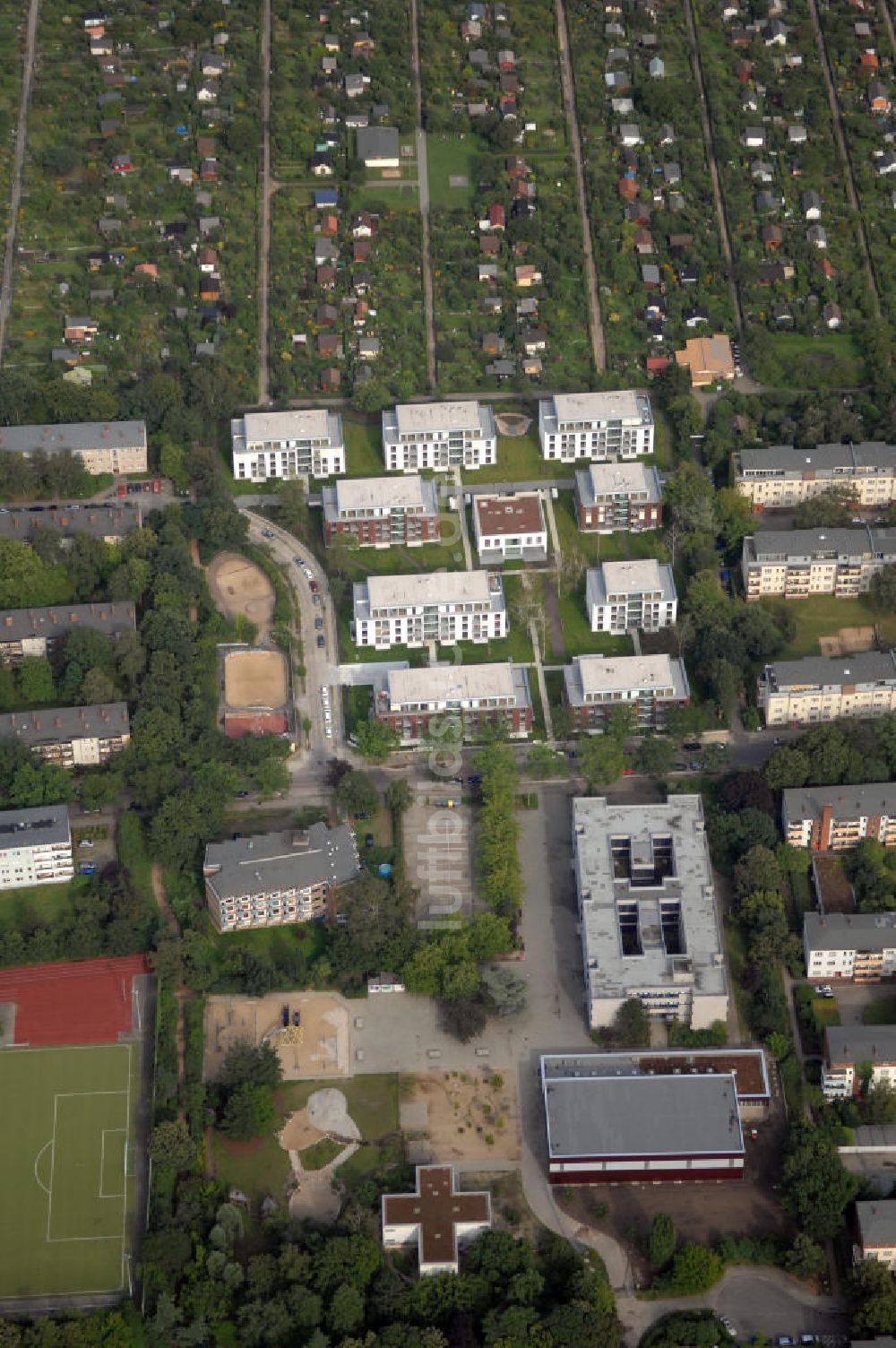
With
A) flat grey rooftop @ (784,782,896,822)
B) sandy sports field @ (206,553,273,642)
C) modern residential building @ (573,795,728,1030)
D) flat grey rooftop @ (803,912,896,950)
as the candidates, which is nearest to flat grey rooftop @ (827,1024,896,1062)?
flat grey rooftop @ (803,912,896,950)

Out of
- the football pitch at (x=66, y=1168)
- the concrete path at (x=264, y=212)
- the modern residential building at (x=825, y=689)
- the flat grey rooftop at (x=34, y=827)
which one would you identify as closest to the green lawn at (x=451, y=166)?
the concrete path at (x=264, y=212)

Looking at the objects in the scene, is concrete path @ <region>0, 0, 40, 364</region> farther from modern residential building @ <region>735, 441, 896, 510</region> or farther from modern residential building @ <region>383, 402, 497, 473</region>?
modern residential building @ <region>735, 441, 896, 510</region>

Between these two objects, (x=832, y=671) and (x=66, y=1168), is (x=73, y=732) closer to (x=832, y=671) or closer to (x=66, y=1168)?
(x=66, y=1168)

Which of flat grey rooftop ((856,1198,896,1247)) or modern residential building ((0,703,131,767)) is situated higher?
modern residential building ((0,703,131,767))

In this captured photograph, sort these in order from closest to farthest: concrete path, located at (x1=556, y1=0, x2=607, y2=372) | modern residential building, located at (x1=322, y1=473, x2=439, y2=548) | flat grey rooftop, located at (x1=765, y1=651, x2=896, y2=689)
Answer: flat grey rooftop, located at (x1=765, y1=651, x2=896, y2=689) < modern residential building, located at (x1=322, y1=473, x2=439, y2=548) < concrete path, located at (x1=556, y1=0, x2=607, y2=372)

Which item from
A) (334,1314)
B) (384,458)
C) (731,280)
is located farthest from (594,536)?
(334,1314)

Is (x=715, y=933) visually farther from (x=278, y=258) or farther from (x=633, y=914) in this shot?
(x=278, y=258)

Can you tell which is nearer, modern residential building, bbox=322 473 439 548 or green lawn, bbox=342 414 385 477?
modern residential building, bbox=322 473 439 548
